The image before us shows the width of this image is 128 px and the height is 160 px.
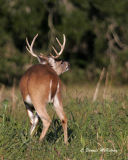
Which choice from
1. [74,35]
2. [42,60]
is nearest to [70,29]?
[74,35]

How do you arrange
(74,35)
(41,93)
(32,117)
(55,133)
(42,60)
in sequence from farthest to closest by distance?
(74,35) → (42,60) → (55,133) → (32,117) → (41,93)

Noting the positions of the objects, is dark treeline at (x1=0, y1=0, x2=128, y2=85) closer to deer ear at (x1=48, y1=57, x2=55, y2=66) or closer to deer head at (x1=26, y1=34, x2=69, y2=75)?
deer head at (x1=26, y1=34, x2=69, y2=75)

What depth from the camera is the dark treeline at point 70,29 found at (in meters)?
18.3

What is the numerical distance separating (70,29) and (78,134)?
12559 millimetres

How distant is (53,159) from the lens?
5.23m

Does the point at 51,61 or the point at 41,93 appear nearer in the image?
the point at 41,93

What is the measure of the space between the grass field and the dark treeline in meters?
10.4

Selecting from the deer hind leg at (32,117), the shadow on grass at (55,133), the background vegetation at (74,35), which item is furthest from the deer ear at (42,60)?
the background vegetation at (74,35)

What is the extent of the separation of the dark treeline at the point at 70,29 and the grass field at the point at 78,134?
10374 mm

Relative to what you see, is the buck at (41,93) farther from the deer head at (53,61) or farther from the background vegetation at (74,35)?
the background vegetation at (74,35)

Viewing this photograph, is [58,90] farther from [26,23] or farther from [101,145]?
[26,23]

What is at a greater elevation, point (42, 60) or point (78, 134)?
point (42, 60)

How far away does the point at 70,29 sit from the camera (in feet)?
60.6

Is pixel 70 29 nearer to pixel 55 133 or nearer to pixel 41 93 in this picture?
pixel 55 133
